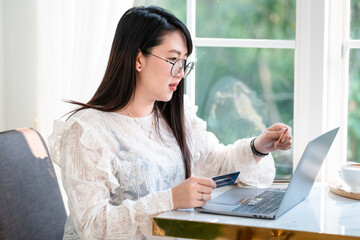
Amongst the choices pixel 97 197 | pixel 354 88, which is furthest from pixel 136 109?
pixel 354 88

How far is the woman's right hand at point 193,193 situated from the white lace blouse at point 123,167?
25mm

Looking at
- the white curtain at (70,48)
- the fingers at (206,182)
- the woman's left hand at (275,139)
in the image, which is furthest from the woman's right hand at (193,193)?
the white curtain at (70,48)

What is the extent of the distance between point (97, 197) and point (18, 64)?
103cm

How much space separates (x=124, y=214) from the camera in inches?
52.6

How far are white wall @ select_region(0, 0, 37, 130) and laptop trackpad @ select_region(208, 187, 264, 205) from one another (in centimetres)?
106

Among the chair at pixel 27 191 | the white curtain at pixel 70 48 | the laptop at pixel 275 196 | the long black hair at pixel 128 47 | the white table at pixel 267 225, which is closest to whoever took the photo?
the white table at pixel 267 225

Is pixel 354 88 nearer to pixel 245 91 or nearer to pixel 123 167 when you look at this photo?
pixel 245 91

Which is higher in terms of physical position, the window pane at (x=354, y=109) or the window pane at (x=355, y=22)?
the window pane at (x=355, y=22)

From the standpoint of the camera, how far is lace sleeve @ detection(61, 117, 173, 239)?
1.32 m

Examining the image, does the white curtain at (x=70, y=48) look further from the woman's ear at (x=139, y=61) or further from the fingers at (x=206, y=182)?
the fingers at (x=206, y=182)

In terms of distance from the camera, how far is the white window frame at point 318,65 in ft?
6.70

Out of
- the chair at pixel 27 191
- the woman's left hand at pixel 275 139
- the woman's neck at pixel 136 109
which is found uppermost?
the woman's neck at pixel 136 109

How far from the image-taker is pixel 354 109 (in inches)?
84.2

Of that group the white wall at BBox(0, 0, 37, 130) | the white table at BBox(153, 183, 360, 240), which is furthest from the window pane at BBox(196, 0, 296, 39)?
the white table at BBox(153, 183, 360, 240)
